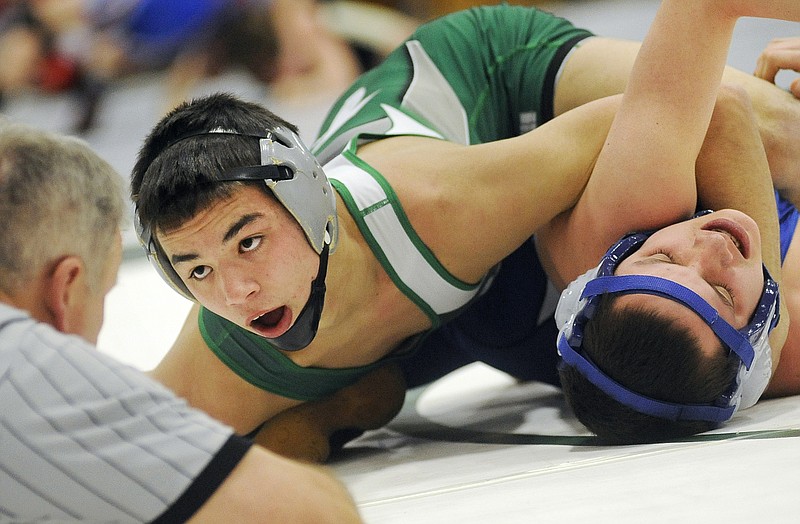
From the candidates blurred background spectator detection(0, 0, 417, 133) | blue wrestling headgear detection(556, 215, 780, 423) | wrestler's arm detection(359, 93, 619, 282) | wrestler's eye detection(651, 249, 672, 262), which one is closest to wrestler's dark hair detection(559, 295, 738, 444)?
blue wrestling headgear detection(556, 215, 780, 423)

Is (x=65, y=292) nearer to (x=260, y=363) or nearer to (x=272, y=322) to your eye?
(x=272, y=322)

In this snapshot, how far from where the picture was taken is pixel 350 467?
218 cm

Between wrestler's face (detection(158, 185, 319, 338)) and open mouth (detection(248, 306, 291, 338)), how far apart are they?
2 centimetres

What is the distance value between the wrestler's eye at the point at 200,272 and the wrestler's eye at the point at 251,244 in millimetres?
75

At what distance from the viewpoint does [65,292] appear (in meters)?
1.41

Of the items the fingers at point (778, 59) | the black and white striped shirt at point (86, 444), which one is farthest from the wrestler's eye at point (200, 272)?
the fingers at point (778, 59)

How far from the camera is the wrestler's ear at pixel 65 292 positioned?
4.56ft

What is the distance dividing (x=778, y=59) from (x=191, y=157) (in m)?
1.54

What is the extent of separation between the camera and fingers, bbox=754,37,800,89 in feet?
8.45

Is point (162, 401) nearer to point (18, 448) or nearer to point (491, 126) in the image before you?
point (18, 448)

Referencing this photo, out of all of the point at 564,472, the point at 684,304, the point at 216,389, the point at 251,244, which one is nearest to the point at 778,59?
the point at 684,304

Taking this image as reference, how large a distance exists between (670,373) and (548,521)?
1.65 feet

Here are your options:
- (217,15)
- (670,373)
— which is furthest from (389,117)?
(217,15)

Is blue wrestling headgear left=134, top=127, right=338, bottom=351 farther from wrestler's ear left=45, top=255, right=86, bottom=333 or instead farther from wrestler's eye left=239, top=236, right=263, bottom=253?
wrestler's ear left=45, top=255, right=86, bottom=333
